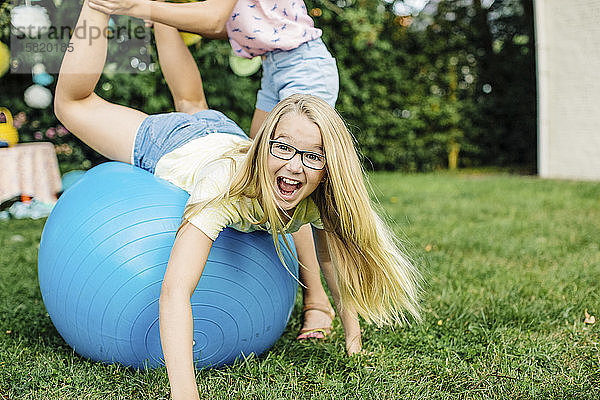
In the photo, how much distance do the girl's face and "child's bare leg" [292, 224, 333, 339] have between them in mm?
624

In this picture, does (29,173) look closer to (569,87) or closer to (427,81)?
(427,81)

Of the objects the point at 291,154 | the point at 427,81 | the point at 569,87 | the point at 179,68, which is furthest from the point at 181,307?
the point at 427,81

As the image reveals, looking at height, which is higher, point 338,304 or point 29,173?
point 29,173

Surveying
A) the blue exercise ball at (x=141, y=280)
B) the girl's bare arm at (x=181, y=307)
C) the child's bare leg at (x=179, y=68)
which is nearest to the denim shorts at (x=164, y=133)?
the blue exercise ball at (x=141, y=280)

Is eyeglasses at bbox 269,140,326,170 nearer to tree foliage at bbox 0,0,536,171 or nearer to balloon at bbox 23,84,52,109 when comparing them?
balloon at bbox 23,84,52,109

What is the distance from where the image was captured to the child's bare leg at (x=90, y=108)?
2533mm

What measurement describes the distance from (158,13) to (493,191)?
5815mm

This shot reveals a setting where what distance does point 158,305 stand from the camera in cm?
215

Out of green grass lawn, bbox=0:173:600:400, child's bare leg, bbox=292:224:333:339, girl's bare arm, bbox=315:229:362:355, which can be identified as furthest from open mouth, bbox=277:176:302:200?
green grass lawn, bbox=0:173:600:400

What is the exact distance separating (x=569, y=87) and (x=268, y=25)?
287 inches

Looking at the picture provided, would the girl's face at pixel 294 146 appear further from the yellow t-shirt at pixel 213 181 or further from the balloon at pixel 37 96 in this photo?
the balloon at pixel 37 96

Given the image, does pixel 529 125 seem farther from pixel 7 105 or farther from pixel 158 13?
pixel 158 13

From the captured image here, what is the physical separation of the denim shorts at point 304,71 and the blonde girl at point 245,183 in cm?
34

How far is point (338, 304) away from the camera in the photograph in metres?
2.52
